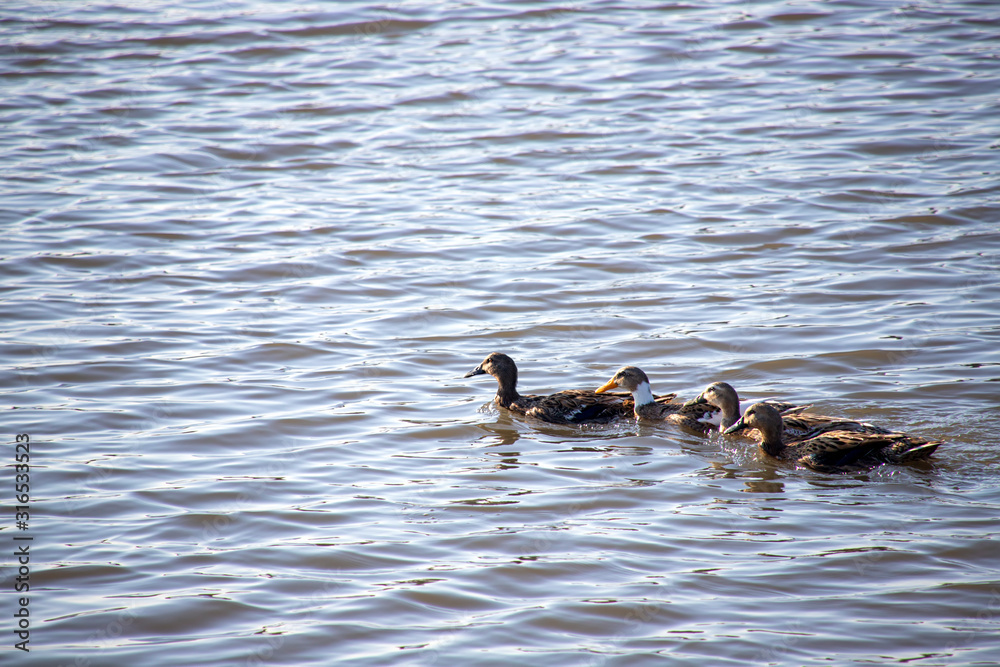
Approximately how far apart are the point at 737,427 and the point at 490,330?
10.7ft

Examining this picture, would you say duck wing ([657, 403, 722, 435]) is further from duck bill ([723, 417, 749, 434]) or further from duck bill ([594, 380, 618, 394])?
duck bill ([594, 380, 618, 394])

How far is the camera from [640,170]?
14938 mm

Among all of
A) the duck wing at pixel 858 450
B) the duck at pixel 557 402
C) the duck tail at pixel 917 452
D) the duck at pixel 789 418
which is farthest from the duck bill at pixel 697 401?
the duck tail at pixel 917 452

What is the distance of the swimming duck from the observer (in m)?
8.28

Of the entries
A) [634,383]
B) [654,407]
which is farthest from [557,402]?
[654,407]

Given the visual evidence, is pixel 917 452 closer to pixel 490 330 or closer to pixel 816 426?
pixel 816 426

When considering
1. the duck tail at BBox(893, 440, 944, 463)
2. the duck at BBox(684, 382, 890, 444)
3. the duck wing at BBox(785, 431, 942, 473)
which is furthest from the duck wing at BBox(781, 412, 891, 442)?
the duck tail at BBox(893, 440, 944, 463)

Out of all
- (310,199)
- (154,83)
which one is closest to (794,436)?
(310,199)

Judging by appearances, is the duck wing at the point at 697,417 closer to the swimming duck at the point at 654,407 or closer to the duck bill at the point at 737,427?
the swimming duck at the point at 654,407

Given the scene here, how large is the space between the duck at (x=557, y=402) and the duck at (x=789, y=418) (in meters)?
0.46

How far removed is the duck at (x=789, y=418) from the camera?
7570 mm

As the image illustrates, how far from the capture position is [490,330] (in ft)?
33.9

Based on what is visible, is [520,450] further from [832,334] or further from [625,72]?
[625,72]

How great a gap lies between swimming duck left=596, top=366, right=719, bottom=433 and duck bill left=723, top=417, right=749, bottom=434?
22cm
